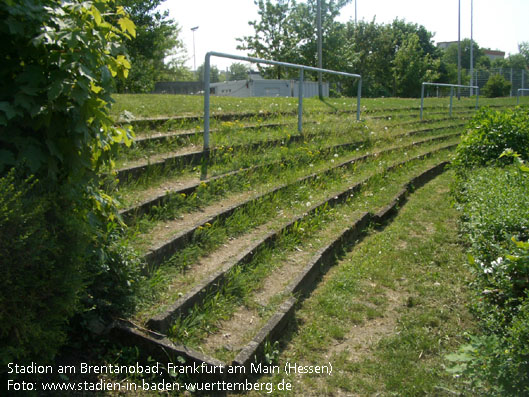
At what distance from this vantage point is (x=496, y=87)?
122ft

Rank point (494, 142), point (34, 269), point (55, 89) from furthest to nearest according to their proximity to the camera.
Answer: point (494, 142), point (55, 89), point (34, 269)

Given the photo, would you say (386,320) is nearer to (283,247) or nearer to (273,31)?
(283,247)

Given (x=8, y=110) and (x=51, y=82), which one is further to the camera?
(x=51, y=82)

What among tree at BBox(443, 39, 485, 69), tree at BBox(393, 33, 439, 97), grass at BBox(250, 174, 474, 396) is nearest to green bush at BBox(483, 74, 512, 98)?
tree at BBox(393, 33, 439, 97)

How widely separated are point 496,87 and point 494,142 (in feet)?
114

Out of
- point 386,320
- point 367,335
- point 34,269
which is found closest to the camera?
point 34,269

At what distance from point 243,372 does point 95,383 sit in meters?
0.92

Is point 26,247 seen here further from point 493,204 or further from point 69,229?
point 493,204

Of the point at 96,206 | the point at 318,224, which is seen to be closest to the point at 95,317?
the point at 96,206

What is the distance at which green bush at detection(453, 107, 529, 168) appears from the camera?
6738 mm

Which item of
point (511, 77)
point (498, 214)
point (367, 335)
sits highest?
point (511, 77)

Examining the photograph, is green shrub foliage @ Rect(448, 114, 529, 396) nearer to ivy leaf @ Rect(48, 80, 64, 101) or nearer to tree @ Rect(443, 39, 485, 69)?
ivy leaf @ Rect(48, 80, 64, 101)

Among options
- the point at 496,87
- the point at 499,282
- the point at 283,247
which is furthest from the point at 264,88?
the point at 496,87

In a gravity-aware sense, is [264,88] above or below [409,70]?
below
